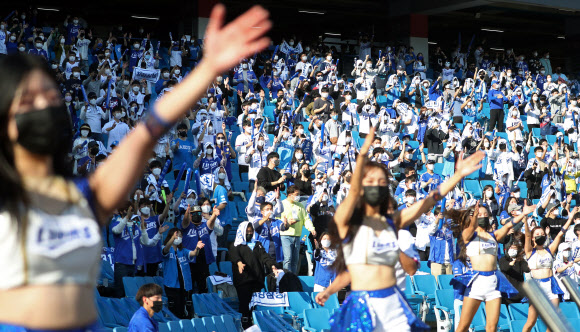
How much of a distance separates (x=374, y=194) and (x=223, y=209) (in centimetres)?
833

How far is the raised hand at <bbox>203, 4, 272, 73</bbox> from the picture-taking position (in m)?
1.81

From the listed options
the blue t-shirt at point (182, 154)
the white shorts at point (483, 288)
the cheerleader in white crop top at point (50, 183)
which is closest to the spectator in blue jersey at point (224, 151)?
the blue t-shirt at point (182, 154)

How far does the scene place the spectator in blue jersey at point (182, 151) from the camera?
1472 centimetres

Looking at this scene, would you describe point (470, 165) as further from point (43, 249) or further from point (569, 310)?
point (569, 310)

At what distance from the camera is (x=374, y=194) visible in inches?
193

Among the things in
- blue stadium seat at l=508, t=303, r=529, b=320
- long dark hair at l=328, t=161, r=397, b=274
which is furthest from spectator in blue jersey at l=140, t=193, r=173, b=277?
long dark hair at l=328, t=161, r=397, b=274

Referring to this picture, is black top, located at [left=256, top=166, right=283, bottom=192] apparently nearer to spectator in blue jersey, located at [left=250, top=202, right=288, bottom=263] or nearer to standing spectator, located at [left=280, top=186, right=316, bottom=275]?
standing spectator, located at [left=280, top=186, right=316, bottom=275]

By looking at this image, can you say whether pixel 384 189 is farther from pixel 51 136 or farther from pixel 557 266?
pixel 557 266

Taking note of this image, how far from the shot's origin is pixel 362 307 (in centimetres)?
486

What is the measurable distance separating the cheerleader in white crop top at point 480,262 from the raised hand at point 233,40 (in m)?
7.50

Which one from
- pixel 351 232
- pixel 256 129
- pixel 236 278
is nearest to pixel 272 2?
pixel 256 129

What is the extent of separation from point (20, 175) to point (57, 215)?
0.12 meters

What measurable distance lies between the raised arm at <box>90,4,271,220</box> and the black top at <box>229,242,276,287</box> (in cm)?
911

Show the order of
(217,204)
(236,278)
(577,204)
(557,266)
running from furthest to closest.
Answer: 1. (577,204)
2. (557,266)
3. (217,204)
4. (236,278)
